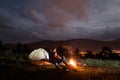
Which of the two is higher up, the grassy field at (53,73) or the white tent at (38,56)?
the white tent at (38,56)

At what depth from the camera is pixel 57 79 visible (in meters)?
13.6

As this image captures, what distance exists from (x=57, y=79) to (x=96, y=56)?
26.5 metres

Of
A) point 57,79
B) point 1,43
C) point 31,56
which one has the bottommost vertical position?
point 57,79

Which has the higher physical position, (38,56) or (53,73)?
(38,56)

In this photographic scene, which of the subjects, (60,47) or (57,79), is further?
(60,47)

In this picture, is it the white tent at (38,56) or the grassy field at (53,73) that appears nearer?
the grassy field at (53,73)

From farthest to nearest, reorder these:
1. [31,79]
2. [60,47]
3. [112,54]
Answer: [112,54] < [60,47] < [31,79]

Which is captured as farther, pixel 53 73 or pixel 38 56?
pixel 38 56

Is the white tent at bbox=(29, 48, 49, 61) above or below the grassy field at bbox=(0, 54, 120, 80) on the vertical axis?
above

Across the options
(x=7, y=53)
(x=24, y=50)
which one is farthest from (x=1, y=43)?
(x=7, y=53)

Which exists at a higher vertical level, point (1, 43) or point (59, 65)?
point (1, 43)

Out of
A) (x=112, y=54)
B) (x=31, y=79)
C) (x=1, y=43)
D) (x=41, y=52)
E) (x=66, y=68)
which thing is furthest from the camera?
(x=1, y=43)

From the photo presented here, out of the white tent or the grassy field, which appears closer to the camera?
the grassy field

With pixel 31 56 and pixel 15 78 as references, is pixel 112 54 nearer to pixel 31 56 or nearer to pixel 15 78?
pixel 31 56
